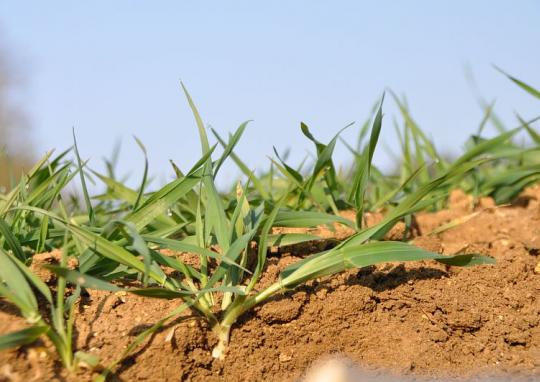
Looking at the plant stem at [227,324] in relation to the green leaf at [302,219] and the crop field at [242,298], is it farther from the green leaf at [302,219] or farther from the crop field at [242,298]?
the green leaf at [302,219]

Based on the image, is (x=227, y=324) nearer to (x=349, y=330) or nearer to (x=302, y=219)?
(x=349, y=330)

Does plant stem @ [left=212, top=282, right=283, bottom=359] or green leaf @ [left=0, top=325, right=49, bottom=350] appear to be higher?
green leaf @ [left=0, top=325, right=49, bottom=350]

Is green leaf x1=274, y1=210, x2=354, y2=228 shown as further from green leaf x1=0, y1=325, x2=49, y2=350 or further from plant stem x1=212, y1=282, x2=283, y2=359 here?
green leaf x1=0, y1=325, x2=49, y2=350

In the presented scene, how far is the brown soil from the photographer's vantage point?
1.36 meters

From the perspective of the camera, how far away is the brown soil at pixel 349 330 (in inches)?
53.6

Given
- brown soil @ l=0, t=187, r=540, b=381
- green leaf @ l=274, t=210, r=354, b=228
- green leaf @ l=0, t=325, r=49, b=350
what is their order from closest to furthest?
1. green leaf @ l=0, t=325, r=49, b=350
2. brown soil @ l=0, t=187, r=540, b=381
3. green leaf @ l=274, t=210, r=354, b=228

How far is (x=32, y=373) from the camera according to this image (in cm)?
126

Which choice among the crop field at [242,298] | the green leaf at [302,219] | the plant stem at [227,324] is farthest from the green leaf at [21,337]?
the green leaf at [302,219]

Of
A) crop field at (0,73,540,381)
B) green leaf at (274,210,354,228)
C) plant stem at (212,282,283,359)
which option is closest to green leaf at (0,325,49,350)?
crop field at (0,73,540,381)

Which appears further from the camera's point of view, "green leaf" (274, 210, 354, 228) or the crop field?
"green leaf" (274, 210, 354, 228)

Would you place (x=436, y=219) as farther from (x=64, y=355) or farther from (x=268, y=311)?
(x=64, y=355)

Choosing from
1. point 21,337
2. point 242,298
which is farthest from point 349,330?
point 21,337

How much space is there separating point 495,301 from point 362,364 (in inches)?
15.0

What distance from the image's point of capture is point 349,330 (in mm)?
1528
